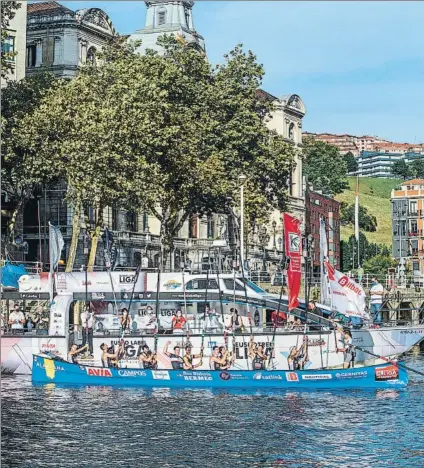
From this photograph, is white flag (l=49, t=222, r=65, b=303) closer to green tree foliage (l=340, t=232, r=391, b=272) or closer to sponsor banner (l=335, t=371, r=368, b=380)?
sponsor banner (l=335, t=371, r=368, b=380)

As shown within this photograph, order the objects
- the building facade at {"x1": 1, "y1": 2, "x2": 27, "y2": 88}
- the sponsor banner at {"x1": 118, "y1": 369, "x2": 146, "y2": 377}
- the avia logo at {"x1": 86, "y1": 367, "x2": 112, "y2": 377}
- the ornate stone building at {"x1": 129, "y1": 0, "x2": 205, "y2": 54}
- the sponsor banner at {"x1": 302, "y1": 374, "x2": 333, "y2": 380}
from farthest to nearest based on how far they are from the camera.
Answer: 1. the ornate stone building at {"x1": 129, "y1": 0, "x2": 205, "y2": 54}
2. the building facade at {"x1": 1, "y1": 2, "x2": 27, "y2": 88}
3. the sponsor banner at {"x1": 118, "y1": 369, "x2": 146, "y2": 377}
4. the avia logo at {"x1": 86, "y1": 367, "x2": 112, "y2": 377}
5. the sponsor banner at {"x1": 302, "y1": 374, "x2": 333, "y2": 380}

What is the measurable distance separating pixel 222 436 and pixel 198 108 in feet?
145

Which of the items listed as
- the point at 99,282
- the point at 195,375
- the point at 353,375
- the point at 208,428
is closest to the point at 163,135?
the point at 99,282

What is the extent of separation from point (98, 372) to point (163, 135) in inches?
837

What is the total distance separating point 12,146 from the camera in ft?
229

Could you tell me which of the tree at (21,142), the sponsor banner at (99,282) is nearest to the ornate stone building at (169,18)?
the tree at (21,142)

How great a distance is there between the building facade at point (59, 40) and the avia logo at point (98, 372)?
148 ft

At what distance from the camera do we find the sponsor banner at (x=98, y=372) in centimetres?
5506

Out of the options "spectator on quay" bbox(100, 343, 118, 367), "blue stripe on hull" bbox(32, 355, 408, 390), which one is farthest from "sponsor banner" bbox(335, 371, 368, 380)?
"spectator on quay" bbox(100, 343, 118, 367)

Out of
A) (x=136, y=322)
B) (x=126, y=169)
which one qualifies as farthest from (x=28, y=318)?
(x=126, y=169)

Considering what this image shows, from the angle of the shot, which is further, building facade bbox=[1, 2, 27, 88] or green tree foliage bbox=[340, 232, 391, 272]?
green tree foliage bbox=[340, 232, 391, 272]

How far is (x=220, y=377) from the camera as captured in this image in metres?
53.4

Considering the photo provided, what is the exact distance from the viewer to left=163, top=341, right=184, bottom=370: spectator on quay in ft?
184

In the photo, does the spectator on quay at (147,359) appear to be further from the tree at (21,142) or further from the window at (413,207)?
the window at (413,207)
